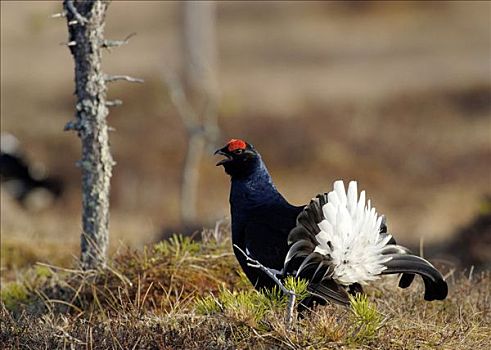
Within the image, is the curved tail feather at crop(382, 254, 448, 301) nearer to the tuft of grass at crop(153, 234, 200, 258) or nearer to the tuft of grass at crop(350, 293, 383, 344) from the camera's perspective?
the tuft of grass at crop(350, 293, 383, 344)

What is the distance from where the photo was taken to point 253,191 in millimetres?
5602

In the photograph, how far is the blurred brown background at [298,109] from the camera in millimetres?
18797

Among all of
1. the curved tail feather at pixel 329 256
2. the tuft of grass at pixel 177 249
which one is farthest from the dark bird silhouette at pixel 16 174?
the curved tail feather at pixel 329 256

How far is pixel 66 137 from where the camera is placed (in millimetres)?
22359

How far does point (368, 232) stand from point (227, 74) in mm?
24815

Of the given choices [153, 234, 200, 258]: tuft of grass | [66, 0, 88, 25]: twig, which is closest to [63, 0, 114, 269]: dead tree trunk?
[66, 0, 88, 25]: twig

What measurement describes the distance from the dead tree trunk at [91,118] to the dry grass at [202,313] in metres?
0.27

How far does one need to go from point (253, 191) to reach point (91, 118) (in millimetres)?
1561

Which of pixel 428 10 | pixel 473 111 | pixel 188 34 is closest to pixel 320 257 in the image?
pixel 473 111

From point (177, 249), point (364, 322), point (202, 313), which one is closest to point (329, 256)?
point (364, 322)

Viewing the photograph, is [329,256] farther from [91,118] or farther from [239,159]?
[91,118]

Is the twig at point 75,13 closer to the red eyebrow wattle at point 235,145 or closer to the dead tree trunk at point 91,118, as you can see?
the dead tree trunk at point 91,118

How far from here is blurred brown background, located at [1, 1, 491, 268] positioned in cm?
1880

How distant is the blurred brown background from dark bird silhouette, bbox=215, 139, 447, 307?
3.76 m
